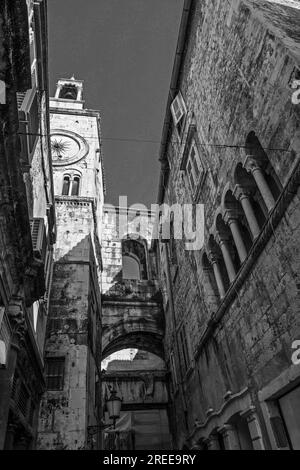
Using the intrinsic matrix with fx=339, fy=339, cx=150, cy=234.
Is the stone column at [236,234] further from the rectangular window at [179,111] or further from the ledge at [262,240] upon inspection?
the rectangular window at [179,111]

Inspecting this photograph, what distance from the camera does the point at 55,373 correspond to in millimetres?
10195

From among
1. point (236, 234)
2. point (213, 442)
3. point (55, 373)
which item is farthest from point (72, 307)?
point (236, 234)

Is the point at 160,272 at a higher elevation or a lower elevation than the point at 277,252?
higher

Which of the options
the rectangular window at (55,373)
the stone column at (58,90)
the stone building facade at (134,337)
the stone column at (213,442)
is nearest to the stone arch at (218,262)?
the stone column at (213,442)

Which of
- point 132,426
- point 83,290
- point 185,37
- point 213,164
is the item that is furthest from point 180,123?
point 132,426

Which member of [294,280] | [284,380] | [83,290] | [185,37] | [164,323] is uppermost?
[185,37]

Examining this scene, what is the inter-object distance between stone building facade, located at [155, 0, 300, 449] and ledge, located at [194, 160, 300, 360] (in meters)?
0.02

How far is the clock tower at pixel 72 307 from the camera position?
948 cm

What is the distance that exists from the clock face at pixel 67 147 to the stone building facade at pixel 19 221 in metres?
7.89

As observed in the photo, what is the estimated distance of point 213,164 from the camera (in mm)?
9039
